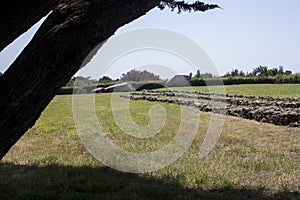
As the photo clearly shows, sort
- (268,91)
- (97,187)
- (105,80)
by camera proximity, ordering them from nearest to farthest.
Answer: (97,187)
(268,91)
(105,80)

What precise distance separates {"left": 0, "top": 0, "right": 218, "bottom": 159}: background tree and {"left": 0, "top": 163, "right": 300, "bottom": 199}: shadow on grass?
1.32m

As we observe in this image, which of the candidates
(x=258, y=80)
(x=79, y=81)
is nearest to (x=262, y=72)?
(x=258, y=80)

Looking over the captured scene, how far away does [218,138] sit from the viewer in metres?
7.48

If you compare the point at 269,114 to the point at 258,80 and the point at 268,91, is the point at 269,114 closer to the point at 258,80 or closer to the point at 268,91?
the point at 268,91

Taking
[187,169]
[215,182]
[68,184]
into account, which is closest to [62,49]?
[68,184]

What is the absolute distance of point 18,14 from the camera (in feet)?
8.05

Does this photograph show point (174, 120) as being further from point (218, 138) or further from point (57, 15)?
point (57, 15)

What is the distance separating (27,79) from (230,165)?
337cm

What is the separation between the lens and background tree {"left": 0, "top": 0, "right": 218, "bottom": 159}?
2.49 metres

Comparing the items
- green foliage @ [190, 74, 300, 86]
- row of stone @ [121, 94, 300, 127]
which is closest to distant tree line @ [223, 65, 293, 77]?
green foliage @ [190, 74, 300, 86]

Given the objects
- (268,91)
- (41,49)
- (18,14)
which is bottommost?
(268,91)

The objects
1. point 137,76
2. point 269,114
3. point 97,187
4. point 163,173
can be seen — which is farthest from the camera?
point 137,76

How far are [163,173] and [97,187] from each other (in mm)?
997

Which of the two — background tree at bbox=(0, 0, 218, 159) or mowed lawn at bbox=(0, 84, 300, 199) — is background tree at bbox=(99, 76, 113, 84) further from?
background tree at bbox=(0, 0, 218, 159)
